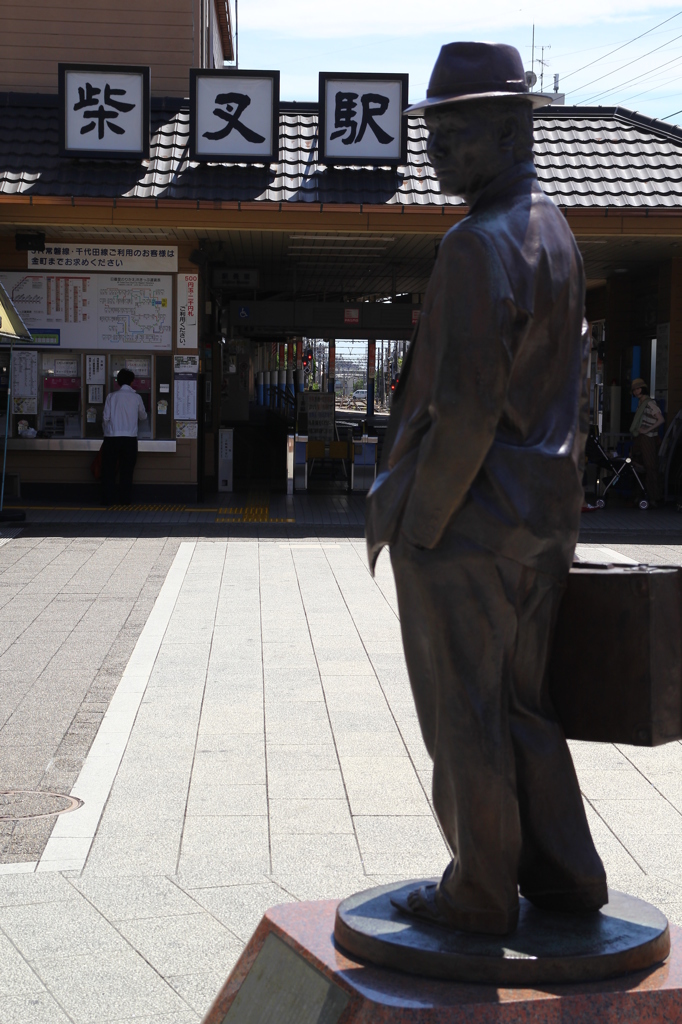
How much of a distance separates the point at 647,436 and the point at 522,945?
13.9 meters

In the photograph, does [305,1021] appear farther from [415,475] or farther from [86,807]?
[86,807]

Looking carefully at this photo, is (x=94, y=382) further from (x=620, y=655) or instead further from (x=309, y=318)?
(x=620, y=655)

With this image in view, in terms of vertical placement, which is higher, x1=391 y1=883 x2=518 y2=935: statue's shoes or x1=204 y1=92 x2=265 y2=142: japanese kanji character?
x1=204 y1=92 x2=265 y2=142: japanese kanji character

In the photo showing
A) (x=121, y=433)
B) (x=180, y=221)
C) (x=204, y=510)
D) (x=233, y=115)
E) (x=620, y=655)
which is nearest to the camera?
(x=620, y=655)

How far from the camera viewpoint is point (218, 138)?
1441 cm

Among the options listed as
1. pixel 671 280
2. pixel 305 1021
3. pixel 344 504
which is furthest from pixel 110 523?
pixel 305 1021

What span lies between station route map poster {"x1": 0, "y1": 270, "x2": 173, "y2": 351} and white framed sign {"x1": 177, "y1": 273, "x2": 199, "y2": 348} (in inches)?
4.8

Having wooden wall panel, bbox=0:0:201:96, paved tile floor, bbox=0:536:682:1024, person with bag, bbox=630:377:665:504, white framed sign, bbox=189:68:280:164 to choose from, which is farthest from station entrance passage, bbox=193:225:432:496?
paved tile floor, bbox=0:536:682:1024

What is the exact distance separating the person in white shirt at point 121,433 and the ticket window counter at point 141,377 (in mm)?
330

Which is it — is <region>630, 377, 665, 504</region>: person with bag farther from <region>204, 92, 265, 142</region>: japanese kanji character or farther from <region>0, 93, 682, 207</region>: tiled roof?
<region>204, 92, 265, 142</region>: japanese kanji character

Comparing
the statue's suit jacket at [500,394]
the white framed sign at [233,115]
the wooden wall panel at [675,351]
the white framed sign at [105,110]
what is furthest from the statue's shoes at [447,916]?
the wooden wall panel at [675,351]

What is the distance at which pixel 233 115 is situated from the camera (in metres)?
14.4

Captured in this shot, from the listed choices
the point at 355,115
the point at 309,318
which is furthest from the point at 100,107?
the point at 309,318

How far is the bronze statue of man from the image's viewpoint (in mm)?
2461
